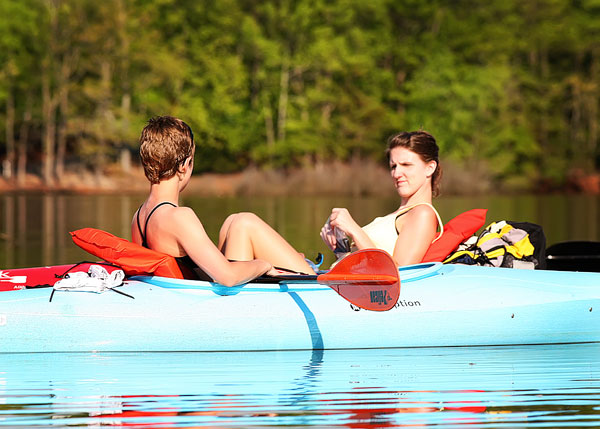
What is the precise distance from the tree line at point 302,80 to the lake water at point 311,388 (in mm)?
29956

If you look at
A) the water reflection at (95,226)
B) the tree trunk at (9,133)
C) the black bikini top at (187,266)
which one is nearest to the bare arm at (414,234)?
the black bikini top at (187,266)

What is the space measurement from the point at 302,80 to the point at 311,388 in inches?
1456

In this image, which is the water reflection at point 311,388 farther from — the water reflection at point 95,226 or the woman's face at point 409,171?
the water reflection at point 95,226

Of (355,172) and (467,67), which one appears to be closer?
(355,172)

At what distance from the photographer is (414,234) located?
5.41 meters

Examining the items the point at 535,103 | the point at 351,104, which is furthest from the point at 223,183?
the point at 535,103

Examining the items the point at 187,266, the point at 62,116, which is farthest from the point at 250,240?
the point at 62,116

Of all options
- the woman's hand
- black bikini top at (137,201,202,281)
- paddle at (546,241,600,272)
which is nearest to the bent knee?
black bikini top at (137,201,202,281)

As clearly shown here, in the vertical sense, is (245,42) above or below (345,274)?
above

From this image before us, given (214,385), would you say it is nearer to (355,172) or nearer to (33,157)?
(355,172)

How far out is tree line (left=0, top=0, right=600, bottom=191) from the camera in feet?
114

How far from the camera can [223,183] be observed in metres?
34.8

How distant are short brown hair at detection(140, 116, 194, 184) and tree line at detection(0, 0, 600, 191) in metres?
30.1

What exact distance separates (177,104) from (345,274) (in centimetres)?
3382
